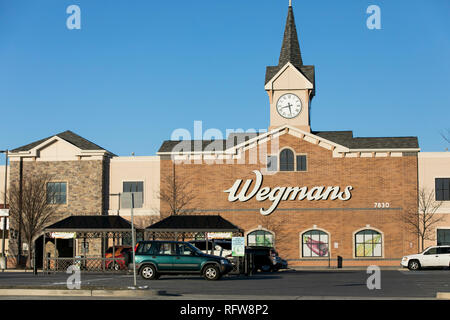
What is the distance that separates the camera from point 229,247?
135 ft

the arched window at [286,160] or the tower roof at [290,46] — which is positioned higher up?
the tower roof at [290,46]

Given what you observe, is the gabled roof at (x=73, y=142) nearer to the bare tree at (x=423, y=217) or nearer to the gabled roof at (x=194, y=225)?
the gabled roof at (x=194, y=225)

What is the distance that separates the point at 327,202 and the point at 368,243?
4383mm

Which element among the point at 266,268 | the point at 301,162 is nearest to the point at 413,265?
the point at 266,268

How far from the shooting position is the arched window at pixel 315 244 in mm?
52625

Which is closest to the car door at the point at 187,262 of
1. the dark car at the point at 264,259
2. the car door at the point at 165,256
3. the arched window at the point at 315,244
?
the car door at the point at 165,256

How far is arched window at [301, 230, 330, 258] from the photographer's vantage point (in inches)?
2072

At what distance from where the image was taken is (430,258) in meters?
43.0

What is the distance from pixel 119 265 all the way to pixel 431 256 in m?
19.5

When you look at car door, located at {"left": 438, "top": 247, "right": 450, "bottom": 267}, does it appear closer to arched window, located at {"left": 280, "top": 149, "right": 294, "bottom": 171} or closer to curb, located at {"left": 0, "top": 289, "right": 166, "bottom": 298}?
arched window, located at {"left": 280, "top": 149, "right": 294, "bottom": 171}

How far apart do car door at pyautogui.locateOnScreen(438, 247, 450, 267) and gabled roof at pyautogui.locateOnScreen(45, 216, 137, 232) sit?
1928 cm

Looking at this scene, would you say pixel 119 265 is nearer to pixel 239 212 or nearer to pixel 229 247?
pixel 229 247

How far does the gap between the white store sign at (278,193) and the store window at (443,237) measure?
7.34 metres
